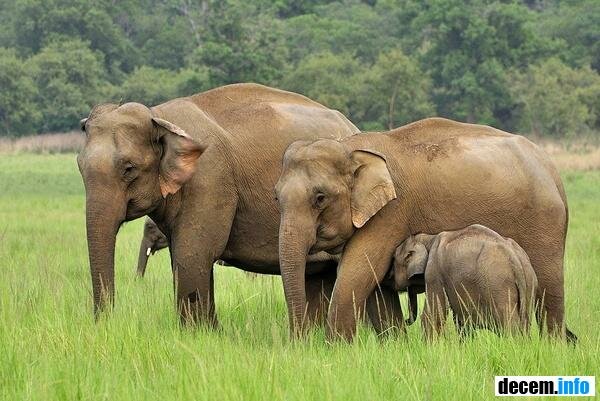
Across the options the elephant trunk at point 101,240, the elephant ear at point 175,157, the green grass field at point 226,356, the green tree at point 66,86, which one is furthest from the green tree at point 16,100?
the elephant trunk at point 101,240

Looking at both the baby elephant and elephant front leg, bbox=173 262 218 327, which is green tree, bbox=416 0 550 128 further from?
the baby elephant

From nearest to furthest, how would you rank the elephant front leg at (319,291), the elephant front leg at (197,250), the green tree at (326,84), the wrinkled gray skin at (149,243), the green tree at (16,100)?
the elephant front leg at (197,250), the elephant front leg at (319,291), the wrinkled gray skin at (149,243), the green tree at (326,84), the green tree at (16,100)

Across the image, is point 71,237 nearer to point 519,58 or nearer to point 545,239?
point 545,239

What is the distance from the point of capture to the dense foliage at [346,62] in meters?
48.7

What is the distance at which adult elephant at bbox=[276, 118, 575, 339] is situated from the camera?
6621mm

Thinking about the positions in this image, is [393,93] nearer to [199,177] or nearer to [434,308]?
[199,177]

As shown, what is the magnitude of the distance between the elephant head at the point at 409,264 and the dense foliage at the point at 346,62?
3923 centimetres

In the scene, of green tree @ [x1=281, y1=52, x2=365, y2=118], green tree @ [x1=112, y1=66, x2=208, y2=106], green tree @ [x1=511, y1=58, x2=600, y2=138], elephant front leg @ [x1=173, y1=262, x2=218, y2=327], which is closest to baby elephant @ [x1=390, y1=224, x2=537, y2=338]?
elephant front leg @ [x1=173, y1=262, x2=218, y2=327]

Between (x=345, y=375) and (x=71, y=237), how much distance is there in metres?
9.35

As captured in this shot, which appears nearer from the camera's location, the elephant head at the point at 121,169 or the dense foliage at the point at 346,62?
the elephant head at the point at 121,169

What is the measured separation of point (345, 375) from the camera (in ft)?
17.4

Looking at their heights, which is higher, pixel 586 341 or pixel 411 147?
pixel 411 147

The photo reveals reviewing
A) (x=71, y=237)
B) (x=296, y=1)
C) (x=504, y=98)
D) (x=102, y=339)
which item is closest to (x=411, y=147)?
(x=102, y=339)

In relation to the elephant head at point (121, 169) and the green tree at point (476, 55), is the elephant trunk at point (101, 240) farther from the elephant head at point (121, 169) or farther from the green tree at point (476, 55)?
the green tree at point (476, 55)
